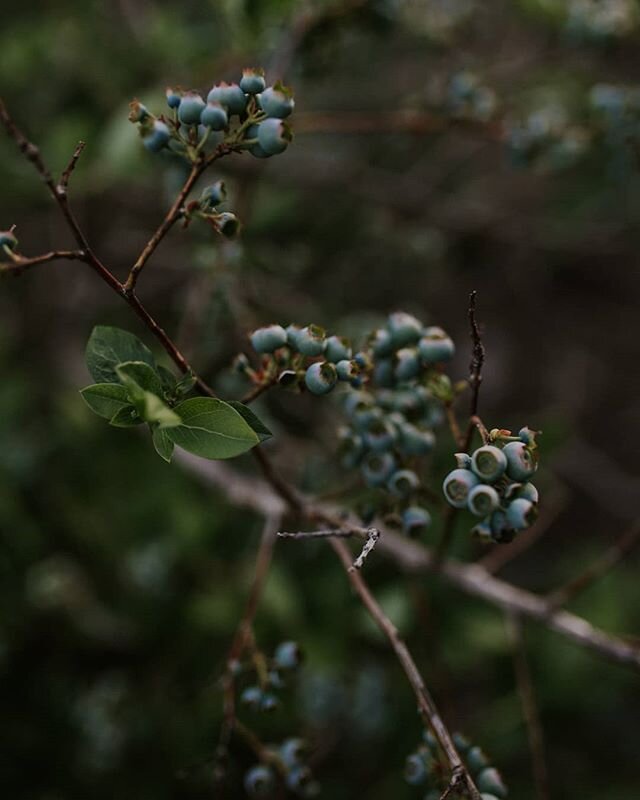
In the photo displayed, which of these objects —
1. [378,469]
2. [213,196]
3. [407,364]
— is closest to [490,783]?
[378,469]

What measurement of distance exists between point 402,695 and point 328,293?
3.55 ft

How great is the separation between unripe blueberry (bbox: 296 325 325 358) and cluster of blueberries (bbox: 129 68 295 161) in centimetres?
18

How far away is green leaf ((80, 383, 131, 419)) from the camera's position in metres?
0.89

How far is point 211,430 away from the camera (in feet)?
2.88

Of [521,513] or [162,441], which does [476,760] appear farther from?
[162,441]

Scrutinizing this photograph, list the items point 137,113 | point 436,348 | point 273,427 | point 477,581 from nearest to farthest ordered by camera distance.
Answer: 1. point 137,113
2. point 436,348
3. point 477,581
4. point 273,427

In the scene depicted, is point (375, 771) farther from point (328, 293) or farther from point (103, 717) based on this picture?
point (328, 293)

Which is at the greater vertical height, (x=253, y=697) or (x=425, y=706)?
(x=425, y=706)

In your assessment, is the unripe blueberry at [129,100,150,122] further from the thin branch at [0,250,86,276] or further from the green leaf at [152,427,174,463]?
the green leaf at [152,427,174,463]

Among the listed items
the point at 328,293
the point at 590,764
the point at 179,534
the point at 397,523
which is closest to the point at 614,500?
the point at 590,764

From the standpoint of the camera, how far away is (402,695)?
1977mm

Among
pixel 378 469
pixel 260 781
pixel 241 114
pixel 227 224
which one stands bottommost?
pixel 260 781

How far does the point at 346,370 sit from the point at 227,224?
190 mm

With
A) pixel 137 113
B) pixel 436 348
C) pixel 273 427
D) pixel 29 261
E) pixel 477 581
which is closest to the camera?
pixel 29 261
